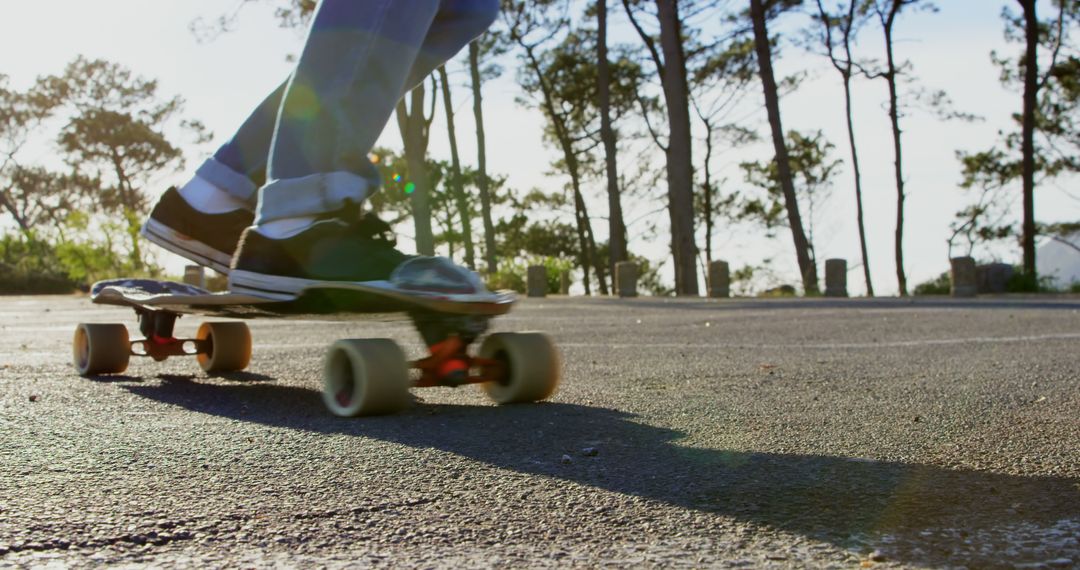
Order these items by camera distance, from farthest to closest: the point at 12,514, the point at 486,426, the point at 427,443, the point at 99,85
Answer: the point at 99,85, the point at 486,426, the point at 427,443, the point at 12,514

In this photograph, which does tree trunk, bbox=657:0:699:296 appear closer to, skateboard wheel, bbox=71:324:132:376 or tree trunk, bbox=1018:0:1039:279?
tree trunk, bbox=1018:0:1039:279

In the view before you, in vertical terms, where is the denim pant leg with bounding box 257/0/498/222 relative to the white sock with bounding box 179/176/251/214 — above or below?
above

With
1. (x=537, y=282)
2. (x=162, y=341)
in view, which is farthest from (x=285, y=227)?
(x=537, y=282)

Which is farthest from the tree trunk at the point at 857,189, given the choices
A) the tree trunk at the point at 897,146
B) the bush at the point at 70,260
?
the bush at the point at 70,260

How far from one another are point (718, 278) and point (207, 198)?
45.9 feet

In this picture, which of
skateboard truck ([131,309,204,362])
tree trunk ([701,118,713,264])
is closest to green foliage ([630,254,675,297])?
tree trunk ([701,118,713,264])

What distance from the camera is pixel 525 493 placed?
1559mm

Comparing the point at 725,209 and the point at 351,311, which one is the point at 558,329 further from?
the point at 725,209

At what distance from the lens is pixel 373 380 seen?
7.67 feet

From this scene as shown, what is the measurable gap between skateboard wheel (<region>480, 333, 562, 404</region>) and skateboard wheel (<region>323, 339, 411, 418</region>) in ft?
0.99

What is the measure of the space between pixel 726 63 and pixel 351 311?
2948 centimetres

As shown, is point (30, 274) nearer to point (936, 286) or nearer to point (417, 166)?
point (417, 166)

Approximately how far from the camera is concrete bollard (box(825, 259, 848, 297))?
1662cm

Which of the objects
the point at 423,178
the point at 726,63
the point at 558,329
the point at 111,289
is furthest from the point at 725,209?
the point at 111,289
